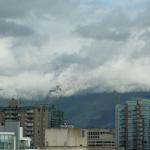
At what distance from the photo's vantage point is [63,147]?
136 m

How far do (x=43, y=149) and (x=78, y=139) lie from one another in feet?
21.1

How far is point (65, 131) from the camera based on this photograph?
140 m

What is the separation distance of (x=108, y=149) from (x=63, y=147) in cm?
1442

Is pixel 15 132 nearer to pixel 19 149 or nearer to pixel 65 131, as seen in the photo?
pixel 19 149

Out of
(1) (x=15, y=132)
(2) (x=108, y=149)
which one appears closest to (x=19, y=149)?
(1) (x=15, y=132)

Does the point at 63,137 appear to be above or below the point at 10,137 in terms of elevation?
above

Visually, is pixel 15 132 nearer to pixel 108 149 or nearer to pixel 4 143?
pixel 4 143

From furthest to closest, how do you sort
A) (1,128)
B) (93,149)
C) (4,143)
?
1. (93,149)
2. (1,128)
3. (4,143)

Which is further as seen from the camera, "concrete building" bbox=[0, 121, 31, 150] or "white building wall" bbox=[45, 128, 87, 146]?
"white building wall" bbox=[45, 128, 87, 146]

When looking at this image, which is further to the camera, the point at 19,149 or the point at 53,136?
the point at 53,136

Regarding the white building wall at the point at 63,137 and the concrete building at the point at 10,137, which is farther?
the white building wall at the point at 63,137

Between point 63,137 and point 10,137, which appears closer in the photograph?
point 10,137

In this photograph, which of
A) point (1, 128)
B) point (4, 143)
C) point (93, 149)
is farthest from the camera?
point (93, 149)

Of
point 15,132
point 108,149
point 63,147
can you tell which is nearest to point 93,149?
point 108,149
